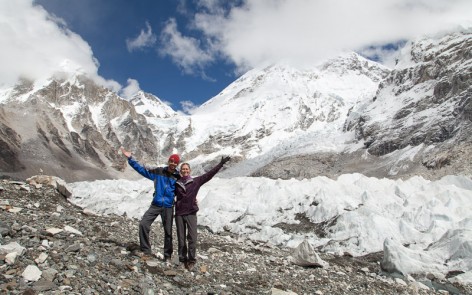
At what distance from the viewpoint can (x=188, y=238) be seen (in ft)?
36.9

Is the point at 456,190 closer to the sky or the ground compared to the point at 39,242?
closer to the sky

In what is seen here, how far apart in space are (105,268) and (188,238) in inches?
104

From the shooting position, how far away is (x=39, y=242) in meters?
9.30

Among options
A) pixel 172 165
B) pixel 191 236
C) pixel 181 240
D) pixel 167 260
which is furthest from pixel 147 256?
pixel 172 165

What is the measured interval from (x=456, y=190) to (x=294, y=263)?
24.3 meters

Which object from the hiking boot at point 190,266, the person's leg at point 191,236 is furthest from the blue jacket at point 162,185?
the hiking boot at point 190,266

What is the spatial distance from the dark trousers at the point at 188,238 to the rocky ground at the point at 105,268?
0.29m

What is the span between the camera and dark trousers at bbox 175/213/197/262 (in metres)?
11.1

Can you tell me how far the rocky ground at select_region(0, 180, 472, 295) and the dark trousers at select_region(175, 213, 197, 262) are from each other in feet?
0.96

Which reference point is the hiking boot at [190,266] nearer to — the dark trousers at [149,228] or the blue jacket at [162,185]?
the dark trousers at [149,228]

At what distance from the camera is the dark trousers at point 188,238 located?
11055 millimetres

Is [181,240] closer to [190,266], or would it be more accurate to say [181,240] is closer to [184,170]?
[190,266]

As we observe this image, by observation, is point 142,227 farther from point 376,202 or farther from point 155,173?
point 376,202

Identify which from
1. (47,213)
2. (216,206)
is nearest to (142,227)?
(47,213)
